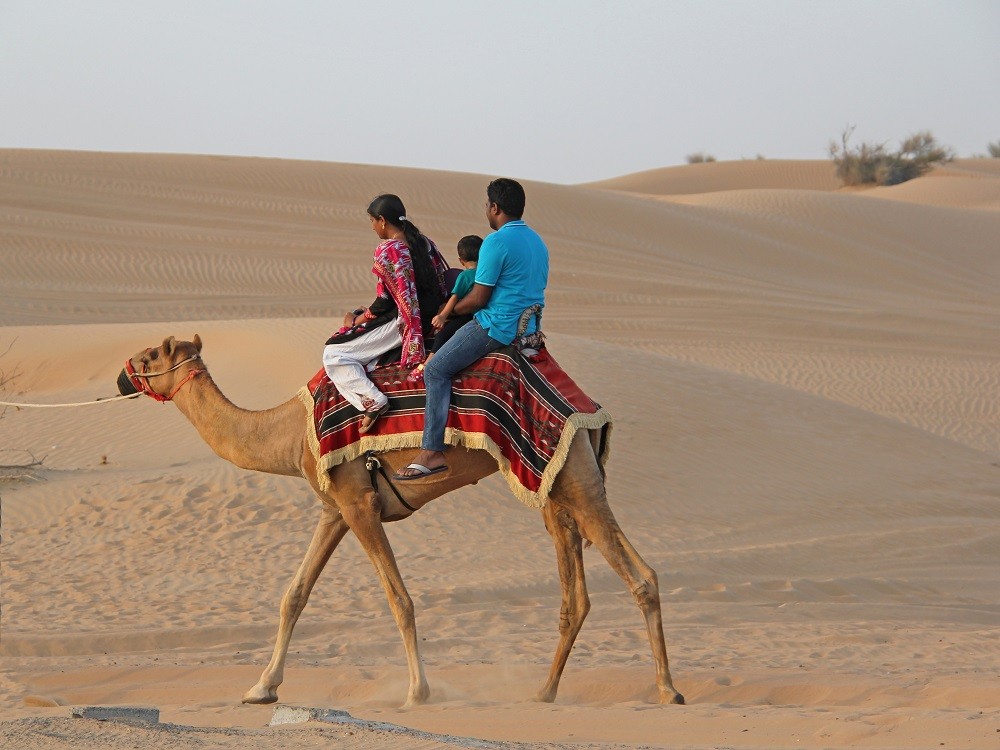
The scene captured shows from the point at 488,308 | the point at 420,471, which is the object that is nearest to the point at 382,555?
the point at 420,471

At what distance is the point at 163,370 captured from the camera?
7.70 meters

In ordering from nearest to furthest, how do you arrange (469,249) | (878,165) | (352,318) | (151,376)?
1. (352,318)
2. (469,249)
3. (151,376)
4. (878,165)

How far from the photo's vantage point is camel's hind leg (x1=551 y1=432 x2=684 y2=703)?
272 inches

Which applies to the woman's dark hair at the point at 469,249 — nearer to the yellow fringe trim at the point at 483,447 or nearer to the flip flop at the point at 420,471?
the yellow fringe trim at the point at 483,447

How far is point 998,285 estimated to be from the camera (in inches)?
1495

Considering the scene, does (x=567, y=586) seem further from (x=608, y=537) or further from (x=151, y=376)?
(x=151, y=376)

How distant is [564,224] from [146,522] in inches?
1087

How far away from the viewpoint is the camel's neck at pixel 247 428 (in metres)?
7.49

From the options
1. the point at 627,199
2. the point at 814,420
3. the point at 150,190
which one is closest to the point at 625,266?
the point at 627,199

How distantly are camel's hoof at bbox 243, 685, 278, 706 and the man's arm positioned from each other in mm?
2369

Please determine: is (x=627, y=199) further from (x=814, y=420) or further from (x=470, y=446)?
(x=470, y=446)

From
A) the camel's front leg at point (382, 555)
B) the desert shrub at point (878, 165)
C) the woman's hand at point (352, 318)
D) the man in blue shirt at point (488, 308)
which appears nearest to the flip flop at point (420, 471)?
the man in blue shirt at point (488, 308)

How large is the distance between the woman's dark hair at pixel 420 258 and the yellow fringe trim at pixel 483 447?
0.65 meters

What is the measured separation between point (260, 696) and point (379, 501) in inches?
49.7
